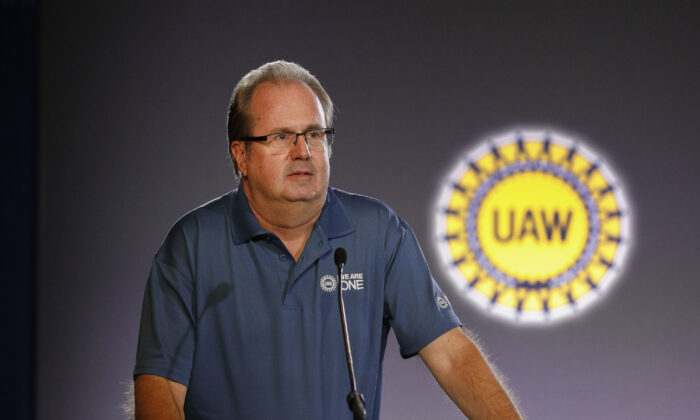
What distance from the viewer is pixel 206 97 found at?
9.91ft

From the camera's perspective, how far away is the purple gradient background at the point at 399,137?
116 inches

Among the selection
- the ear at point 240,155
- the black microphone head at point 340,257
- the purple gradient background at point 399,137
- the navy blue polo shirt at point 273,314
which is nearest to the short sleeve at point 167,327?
the navy blue polo shirt at point 273,314

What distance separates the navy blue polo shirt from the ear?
0.07 m

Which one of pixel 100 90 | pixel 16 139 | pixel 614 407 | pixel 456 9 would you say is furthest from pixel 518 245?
pixel 16 139

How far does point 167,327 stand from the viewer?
1.39 m

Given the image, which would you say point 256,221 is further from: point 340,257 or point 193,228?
point 340,257

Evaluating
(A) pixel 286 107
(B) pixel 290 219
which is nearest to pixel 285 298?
(B) pixel 290 219

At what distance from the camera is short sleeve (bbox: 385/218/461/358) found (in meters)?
1.45

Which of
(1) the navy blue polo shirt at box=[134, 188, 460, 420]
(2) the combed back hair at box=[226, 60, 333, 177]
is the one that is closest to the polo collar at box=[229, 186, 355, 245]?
(1) the navy blue polo shirt at box=[134, 188, 460, 420]

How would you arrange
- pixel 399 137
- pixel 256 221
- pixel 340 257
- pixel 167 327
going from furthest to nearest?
pixel 399 137 < pixel 256 221 < pixel 167 327 < pixel 340 257

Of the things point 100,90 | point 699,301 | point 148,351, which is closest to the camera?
point 148,351

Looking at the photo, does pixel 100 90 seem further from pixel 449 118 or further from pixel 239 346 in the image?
pixel 239 346

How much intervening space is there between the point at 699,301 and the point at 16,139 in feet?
9.11

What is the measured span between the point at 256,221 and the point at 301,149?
0.57ft
